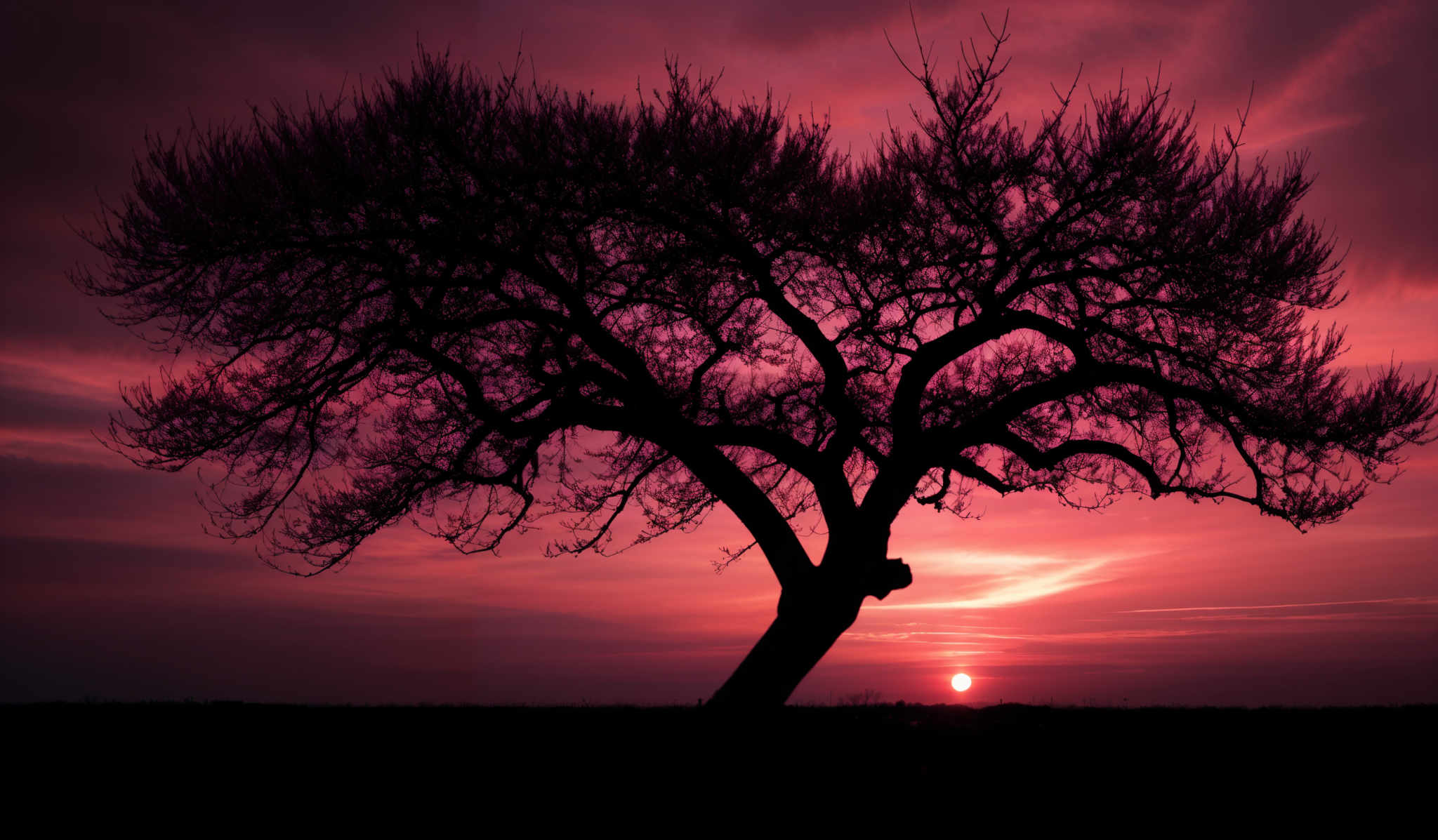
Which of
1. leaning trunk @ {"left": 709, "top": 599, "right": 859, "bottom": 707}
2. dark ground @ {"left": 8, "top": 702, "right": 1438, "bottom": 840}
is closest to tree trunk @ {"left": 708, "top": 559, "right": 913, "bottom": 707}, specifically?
leaning trunk @ {"left": 709, "top": 599, "right": 859, "bottom": 707}

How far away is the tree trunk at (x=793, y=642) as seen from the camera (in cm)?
1179

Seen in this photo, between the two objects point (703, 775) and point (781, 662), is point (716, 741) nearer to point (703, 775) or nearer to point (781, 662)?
point (703, 775)

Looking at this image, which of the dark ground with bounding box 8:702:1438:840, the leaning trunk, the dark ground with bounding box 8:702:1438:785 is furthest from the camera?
the leaning trunk

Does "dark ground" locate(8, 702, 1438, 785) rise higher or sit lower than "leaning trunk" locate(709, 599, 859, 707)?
lower

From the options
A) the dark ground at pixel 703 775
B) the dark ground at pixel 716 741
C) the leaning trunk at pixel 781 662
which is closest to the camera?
the dark ground at pixel 703 775

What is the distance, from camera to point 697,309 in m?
13.1

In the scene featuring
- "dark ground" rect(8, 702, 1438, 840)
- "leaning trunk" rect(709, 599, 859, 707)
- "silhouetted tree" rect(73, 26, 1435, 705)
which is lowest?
"dark ground" rect(8, 702, 1438, 840)

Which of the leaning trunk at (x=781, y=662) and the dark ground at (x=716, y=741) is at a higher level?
the leaning trunk at (x=781, y=662)

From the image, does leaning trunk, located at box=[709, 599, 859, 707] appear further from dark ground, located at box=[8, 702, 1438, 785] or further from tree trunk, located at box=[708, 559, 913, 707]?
dark ground, located at box=[8, 702, 1438, 785]

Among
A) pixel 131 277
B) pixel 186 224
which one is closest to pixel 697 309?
pixel 186 224

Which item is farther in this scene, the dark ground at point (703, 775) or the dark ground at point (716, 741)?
the dark ground at point (716, 741)

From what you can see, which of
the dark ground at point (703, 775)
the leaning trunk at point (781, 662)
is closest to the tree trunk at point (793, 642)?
the leaning trunk at point (781, 662)

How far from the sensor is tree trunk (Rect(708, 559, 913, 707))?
11789 millimetres

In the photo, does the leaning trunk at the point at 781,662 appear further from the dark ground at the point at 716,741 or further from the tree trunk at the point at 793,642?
the dark ground at the point at 716,741
